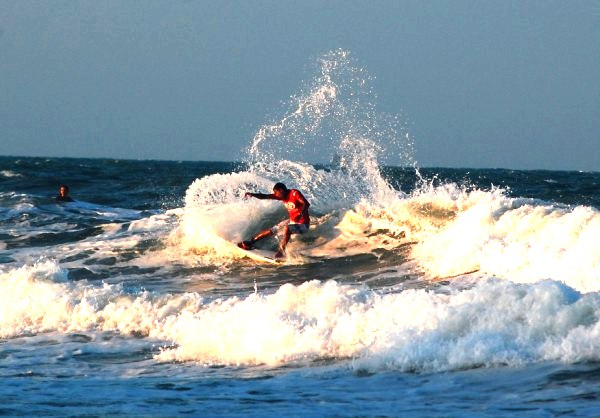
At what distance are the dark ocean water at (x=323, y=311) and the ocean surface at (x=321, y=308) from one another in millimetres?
25

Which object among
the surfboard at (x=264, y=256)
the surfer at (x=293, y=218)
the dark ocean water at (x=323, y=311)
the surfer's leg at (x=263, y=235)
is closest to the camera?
the dark ocean water at (x=323, y=311)

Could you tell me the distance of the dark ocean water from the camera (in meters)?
7.12

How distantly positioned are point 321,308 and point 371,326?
87 centimetres

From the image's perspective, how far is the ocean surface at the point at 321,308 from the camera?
7129 mm

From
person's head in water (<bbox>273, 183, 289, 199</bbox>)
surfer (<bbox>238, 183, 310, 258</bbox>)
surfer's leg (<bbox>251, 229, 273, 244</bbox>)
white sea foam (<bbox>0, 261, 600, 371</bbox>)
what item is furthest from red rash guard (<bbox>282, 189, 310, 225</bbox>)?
white sea foam (<bbox>0, 261, 600, 371</bbox>)

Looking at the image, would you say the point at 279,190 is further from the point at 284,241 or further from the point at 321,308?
the point at 321,308

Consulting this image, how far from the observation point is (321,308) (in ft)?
30.9

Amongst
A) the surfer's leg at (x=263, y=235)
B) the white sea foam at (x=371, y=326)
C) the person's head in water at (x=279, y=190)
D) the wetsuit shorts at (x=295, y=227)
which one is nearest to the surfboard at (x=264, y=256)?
the surfer's leg at (x=263, y=235)

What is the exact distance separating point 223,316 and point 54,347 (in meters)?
1.84

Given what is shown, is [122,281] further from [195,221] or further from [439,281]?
[439,281]

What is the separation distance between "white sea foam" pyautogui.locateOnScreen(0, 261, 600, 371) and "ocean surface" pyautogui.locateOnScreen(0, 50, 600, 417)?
0.06 ft

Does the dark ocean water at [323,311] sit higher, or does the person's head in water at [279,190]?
the person's head in water at [279,190]

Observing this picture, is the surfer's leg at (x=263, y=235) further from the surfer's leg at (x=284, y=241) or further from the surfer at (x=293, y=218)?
the surfer's leg at (x=284, y=241)

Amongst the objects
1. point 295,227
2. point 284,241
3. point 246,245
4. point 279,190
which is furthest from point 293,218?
point 246,245
